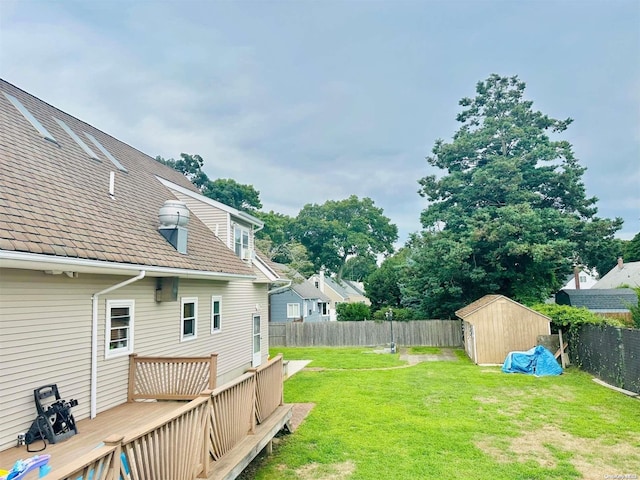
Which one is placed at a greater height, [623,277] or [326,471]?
[623,277]

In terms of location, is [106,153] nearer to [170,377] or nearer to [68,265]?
[68,265]

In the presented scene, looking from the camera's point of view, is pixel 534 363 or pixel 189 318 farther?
pixel 534 363

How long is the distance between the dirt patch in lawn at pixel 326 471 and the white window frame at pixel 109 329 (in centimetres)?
347

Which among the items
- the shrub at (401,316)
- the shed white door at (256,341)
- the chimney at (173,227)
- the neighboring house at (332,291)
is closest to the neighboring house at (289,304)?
the neighboring house at (332,291)

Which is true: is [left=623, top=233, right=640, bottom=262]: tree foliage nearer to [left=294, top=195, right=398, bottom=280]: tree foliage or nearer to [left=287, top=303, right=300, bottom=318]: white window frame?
[left=294, top=195, right=398, bottom=280]: tree foliage

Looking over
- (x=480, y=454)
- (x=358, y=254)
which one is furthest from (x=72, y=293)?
(x=358, y=254)

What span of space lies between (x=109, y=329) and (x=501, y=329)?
13.4 metres

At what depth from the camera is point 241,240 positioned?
1306cm

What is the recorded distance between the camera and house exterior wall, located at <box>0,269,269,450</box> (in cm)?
461

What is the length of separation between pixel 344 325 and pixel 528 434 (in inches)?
606

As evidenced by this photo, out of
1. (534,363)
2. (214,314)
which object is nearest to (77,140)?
(214,314)

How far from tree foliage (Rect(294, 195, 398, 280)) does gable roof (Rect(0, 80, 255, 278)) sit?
1525 inches

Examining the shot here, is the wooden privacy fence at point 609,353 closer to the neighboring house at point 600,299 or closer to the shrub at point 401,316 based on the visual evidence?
the shrub at point 401,316

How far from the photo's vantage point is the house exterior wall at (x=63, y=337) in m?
4.61
